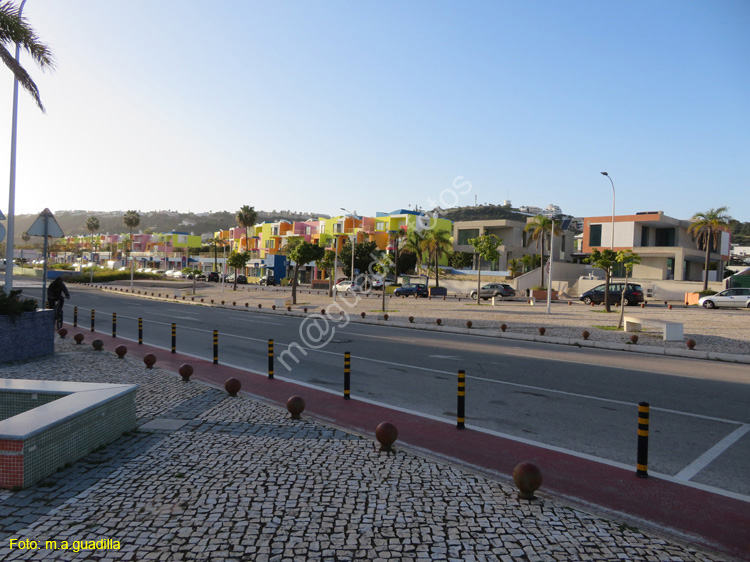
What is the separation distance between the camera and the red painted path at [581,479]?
4.95 metres

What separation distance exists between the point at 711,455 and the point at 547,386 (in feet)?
13.9

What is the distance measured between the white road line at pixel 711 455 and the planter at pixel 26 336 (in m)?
13.4

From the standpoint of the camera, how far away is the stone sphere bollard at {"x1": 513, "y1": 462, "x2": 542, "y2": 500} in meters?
5.25

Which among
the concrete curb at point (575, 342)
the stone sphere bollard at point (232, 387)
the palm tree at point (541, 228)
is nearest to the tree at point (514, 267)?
the palm tree at point (541, 228)

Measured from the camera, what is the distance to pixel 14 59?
13055 mm

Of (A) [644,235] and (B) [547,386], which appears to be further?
(A) [644,235]

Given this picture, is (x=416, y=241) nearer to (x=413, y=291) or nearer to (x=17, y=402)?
(x=413, y=291)

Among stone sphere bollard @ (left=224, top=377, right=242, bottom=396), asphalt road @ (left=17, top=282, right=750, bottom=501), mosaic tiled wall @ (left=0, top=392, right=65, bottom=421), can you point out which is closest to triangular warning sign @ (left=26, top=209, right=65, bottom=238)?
asphalt road @ (left=17, top=282, right=750, bottom=501)

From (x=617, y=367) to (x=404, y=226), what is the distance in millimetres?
61843

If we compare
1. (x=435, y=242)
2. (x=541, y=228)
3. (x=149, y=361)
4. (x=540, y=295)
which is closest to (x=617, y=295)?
(x=540, y=295)

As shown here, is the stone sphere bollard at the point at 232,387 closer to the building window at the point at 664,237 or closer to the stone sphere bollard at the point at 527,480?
the stone sphere bollard at the point at 527,480

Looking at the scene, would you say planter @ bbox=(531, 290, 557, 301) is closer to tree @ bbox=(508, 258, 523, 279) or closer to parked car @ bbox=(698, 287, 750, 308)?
parked car @ bbox=(698, 287, 750, 308)

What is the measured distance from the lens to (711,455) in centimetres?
691

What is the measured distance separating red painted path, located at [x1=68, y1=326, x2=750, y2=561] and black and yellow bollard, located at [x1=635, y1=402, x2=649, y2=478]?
10 centimetres
